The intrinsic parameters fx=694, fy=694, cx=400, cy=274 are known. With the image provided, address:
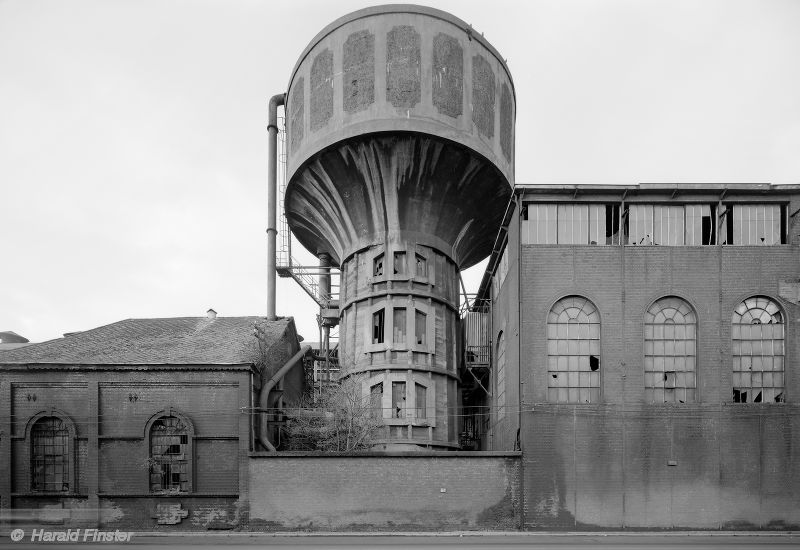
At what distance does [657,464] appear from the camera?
21.0 meters

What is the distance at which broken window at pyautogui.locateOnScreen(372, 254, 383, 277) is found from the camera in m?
28.7

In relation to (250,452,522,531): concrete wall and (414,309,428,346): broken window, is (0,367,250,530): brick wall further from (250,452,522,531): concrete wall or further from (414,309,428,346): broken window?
(414,309,428,346): broken window

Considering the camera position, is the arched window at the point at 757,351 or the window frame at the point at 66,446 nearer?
the arched window at the point at 757,351

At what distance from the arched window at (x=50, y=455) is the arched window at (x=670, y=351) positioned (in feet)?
61.9

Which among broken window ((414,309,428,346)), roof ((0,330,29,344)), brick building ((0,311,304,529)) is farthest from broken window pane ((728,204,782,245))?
roof ((0,330,29,344))

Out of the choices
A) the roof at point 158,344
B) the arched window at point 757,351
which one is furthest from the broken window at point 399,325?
the arched window at point 757,351

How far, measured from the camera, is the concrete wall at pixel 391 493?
832 inches

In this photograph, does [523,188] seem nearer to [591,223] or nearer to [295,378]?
[591,223]

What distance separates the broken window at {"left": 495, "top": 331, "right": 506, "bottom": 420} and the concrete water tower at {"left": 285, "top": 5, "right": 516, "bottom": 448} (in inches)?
79.5

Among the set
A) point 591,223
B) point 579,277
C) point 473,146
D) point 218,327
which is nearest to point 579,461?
point 579,277

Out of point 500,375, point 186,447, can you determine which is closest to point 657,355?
point 500,375

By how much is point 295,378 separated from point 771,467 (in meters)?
17.9

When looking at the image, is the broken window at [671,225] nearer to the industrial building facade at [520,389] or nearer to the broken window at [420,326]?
the industrial building facade at [520,389]

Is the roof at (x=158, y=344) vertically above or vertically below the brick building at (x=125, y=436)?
above
